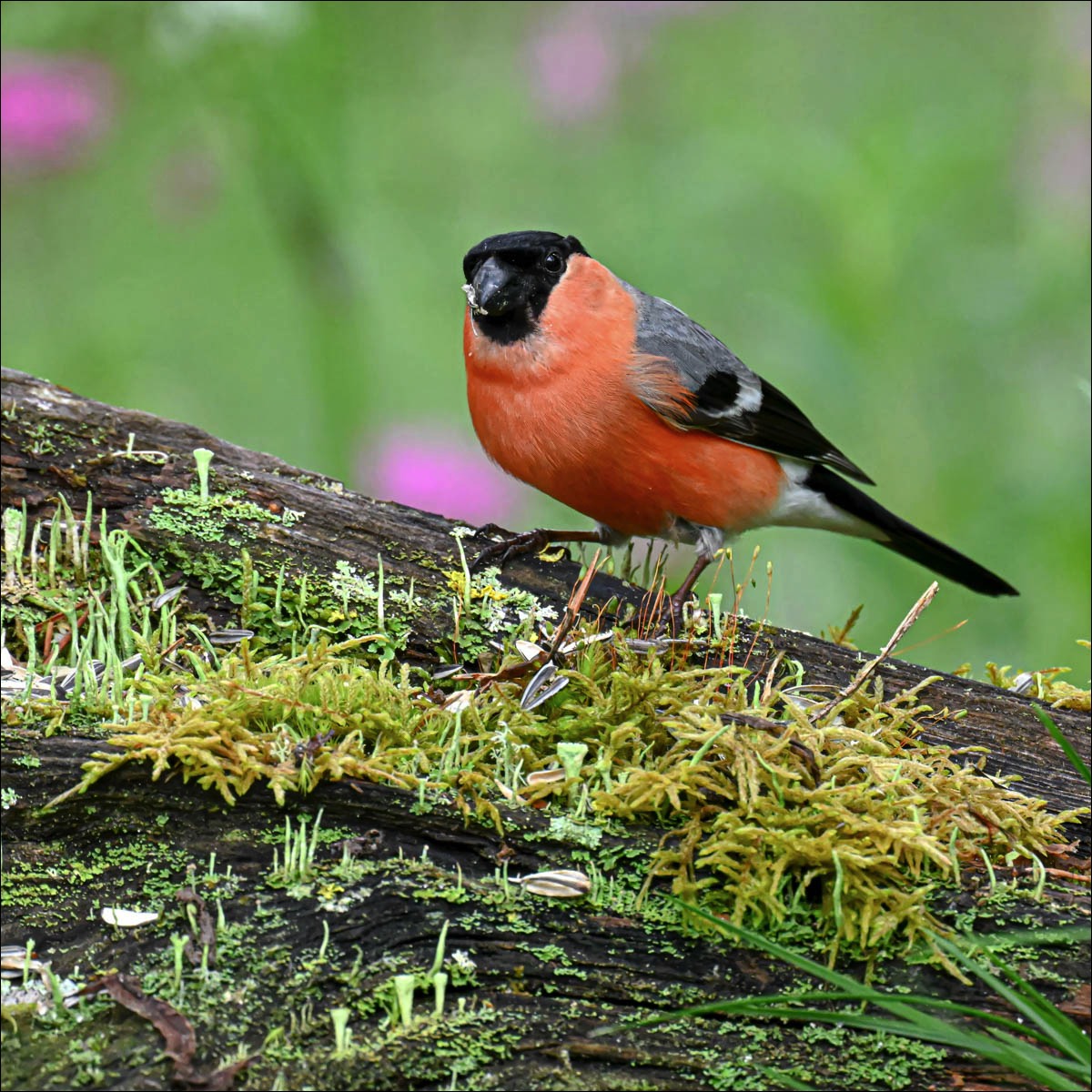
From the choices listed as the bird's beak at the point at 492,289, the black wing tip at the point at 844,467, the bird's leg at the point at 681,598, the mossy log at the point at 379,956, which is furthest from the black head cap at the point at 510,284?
the mossy log at the point at 379,956

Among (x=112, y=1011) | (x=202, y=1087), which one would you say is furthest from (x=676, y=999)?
(x=112, y=1011)

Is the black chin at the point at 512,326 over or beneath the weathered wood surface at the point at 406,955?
over

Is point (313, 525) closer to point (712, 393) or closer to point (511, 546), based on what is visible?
point (511, 546)

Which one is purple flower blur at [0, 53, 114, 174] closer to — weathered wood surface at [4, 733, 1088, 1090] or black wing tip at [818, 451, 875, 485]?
black wing tip at [818, 451, 875, 485]

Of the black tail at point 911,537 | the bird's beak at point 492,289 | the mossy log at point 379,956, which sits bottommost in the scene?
the mossy log at point 379,956

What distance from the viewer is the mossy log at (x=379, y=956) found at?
221 centimetres

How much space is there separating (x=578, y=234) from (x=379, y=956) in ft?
22.7

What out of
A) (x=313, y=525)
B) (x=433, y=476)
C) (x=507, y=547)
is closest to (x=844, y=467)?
(x=507, y=547)

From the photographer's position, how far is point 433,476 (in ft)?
20.7

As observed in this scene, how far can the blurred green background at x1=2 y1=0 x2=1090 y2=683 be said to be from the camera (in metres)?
5.52

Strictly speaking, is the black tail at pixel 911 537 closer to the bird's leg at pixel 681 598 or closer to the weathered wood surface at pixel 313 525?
the bird's leg at pixel 681 598

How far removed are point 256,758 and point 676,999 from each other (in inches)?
38.0

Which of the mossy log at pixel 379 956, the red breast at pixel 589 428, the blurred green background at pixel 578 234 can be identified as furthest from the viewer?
the blurred green background at pixel 578 234

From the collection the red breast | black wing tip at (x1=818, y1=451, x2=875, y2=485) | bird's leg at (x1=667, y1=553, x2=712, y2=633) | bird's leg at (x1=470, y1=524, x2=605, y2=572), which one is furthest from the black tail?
bird's leg at (x1=470, y1=524, x2=605, y2=572)
